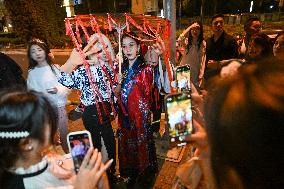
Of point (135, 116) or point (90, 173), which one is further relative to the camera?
point (135, 116)

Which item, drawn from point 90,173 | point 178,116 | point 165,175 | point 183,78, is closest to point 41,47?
point 183,78

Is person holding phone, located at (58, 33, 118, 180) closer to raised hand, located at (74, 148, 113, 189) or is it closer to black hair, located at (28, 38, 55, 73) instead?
black hair, located at (28, 38, 55, 73)

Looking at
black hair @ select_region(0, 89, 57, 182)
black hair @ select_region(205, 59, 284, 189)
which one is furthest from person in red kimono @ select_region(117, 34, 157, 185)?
black hair @ select_region(205, 59, 284, 189)

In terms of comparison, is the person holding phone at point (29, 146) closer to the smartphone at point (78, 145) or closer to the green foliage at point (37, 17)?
the smartphone at point (78, 145)

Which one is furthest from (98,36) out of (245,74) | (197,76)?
(245,74)

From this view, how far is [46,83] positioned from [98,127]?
1.09 metres

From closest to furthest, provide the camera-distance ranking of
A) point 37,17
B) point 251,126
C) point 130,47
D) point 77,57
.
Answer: point 251,126 → point 77,57 → point 130,47 → point 37,17

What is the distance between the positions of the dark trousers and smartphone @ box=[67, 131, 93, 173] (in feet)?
5.34

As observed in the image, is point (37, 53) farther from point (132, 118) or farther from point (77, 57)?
point (132, 118)

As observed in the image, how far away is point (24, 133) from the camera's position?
155cm

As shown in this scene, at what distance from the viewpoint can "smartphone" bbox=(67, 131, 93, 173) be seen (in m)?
1.87

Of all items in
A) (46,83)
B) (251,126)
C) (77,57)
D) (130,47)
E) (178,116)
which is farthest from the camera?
(46,83)

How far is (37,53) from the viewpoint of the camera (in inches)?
161

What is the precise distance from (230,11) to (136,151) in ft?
92.7
